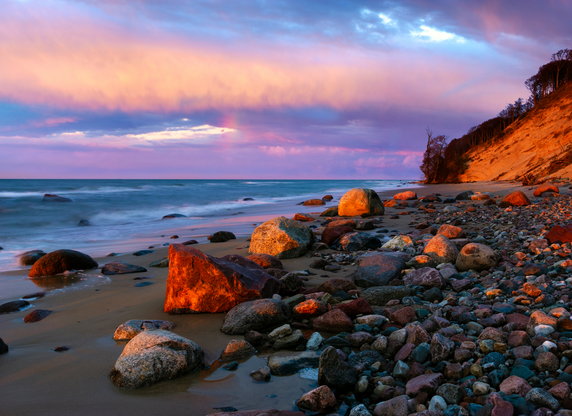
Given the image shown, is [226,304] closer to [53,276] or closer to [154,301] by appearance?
[154,301]

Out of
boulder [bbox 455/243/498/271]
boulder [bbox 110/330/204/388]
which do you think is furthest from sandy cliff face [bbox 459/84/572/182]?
boulder [bbox 110/330/204/388]

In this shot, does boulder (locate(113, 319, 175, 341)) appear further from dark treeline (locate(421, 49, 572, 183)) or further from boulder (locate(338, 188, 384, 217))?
dark treeline (locate(421, 49, 572, 183))

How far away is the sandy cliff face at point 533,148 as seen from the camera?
26266 millimetres

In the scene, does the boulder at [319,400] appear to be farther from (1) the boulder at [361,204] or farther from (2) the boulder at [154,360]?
(1) the boulder at [361,204]

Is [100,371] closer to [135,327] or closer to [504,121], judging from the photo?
[135,327]

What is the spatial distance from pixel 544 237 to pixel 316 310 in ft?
13.9

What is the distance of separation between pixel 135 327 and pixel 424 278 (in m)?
3.17

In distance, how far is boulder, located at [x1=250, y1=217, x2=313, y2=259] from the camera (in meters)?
6.93

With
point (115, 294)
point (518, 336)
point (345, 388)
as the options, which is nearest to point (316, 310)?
point (345, 388)

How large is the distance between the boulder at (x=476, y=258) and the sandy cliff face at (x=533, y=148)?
21.3 metres

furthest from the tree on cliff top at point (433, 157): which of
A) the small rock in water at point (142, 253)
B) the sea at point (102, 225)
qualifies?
the small rock in water at point (142, 253)

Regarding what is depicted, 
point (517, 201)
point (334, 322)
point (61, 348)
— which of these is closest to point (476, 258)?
point (334, 322)

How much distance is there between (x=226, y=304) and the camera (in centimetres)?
430

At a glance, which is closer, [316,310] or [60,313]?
[316,310]
